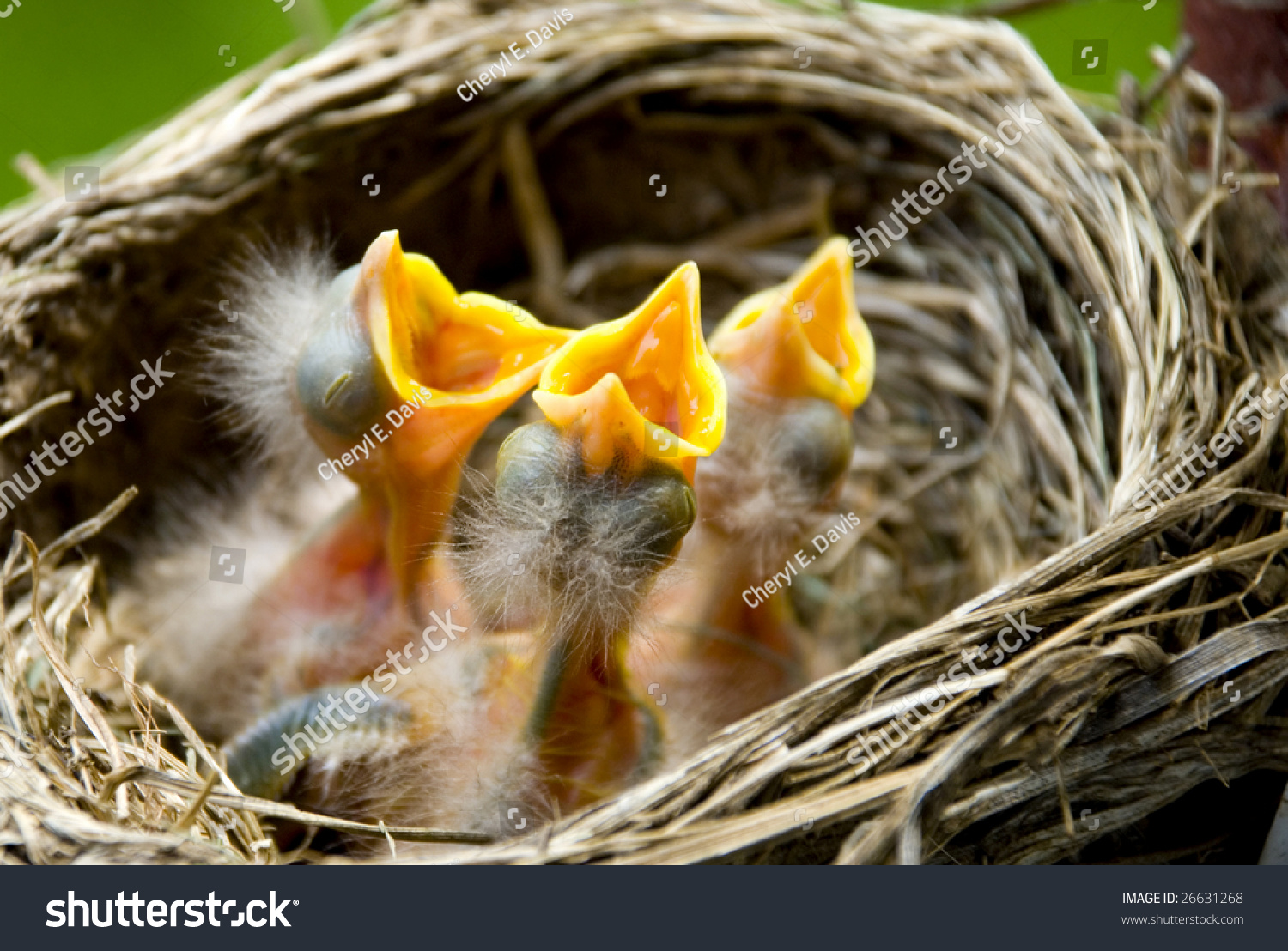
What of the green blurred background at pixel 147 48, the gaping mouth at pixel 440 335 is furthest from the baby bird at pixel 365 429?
the green blurred background at pixel 147 48

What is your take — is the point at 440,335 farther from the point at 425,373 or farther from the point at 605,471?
the point at 605,471

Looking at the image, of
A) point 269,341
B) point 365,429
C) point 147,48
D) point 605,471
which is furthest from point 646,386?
point 147,48

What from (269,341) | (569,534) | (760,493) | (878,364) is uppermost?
(269,341)

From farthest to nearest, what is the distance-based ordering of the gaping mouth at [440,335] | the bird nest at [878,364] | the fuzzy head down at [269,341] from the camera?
the fuzzy head down at [269,341]
the gaping mouth at [440,335]
the bird nest at [878,364]

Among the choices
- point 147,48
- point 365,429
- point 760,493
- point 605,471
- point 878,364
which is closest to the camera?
point 605,471

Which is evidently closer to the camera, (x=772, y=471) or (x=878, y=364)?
(x=772, y=471)

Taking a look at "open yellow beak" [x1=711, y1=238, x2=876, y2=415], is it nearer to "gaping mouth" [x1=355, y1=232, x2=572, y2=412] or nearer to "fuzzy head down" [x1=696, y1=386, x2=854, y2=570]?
"fuzzy head down" [x1=696, y1=386, x2=854, y2=570]

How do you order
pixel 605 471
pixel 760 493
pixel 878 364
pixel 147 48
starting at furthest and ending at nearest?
pixel 878 364
pixel 147 48
pixel 760 493
pixel 605 471

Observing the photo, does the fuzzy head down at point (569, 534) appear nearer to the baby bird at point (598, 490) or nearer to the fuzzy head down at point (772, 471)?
the baby bird at point (598, 490)
